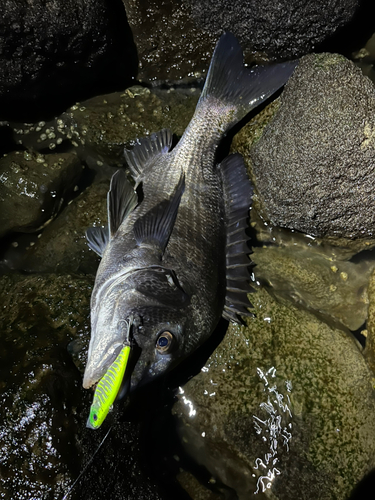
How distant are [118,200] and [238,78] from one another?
5.68 ft

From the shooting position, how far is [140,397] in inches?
128

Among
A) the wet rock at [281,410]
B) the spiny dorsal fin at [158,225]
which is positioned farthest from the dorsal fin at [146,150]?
the wet rock at [281,410]

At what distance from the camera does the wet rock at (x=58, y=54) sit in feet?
11.4

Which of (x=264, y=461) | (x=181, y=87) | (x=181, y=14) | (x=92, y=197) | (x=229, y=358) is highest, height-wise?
(x=181, y=14)

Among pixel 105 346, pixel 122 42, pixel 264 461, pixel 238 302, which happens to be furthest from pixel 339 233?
pixel 122 42

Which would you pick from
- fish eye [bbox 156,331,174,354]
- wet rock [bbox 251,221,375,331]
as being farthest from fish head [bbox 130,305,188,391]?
wet rock [bbox 251,221,375,331]

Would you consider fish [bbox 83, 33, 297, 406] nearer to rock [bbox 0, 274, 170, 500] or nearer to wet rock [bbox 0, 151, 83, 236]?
rock [bbox 0, 274, 170, 500]

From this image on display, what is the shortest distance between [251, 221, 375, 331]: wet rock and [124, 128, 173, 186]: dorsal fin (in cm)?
141

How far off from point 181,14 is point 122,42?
0.70 m

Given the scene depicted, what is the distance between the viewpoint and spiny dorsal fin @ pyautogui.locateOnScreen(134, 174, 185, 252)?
117 inches

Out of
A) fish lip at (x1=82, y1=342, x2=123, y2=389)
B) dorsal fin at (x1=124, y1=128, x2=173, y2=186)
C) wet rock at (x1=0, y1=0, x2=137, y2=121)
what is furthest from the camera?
dorsal fin at (x1=124, y1=128, x2=173, y2=186)

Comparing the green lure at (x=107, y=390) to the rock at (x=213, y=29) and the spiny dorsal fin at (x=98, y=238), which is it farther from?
the rock at (x=213, y=29)

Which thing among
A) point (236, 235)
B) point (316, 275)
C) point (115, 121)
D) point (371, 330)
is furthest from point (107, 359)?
point (115, 121)

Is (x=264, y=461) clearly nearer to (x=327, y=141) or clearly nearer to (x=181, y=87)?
(x=327, y=141)
